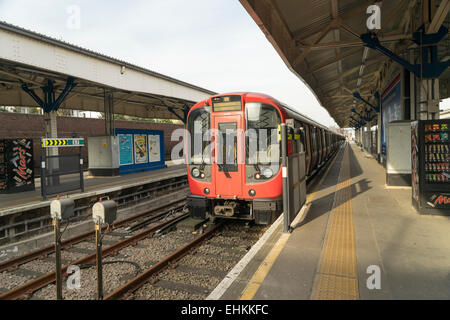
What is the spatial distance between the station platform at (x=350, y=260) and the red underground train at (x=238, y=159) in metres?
0.82

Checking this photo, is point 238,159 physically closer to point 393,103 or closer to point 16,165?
point 16,165

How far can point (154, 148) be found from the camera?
18297 mm

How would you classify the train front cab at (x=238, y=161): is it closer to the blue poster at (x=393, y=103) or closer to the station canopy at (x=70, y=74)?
the station canopy at (x=70, y=74)

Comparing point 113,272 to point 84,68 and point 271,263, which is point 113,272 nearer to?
point 271,263

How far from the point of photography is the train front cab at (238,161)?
6094 mm

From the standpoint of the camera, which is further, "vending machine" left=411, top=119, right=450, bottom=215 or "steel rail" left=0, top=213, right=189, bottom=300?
"vending machine" left=411, top=119, right=450, bottom=215

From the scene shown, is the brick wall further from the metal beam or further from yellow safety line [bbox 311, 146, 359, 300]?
the metal beam

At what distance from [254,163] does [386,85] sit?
1307 centimetres

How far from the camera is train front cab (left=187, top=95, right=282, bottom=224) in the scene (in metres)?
6.09

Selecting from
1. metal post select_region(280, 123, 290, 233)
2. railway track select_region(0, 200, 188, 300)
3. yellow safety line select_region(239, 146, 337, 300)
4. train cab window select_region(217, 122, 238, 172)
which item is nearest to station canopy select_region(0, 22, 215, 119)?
railway track select_region(0, 200, 188, 300)

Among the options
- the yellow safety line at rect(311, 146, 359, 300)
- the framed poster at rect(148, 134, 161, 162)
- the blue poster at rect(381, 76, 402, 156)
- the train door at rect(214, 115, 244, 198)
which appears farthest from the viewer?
the framed poster at rect(148, 134, 161, 162)

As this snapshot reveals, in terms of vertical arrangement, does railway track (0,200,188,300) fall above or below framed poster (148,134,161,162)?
below

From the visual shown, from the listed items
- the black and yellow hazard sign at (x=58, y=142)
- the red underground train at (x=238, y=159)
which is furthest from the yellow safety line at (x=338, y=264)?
the black and yellow hazard sign at (x=58, y=142)

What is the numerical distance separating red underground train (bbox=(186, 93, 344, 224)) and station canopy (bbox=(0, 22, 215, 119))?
637cm
